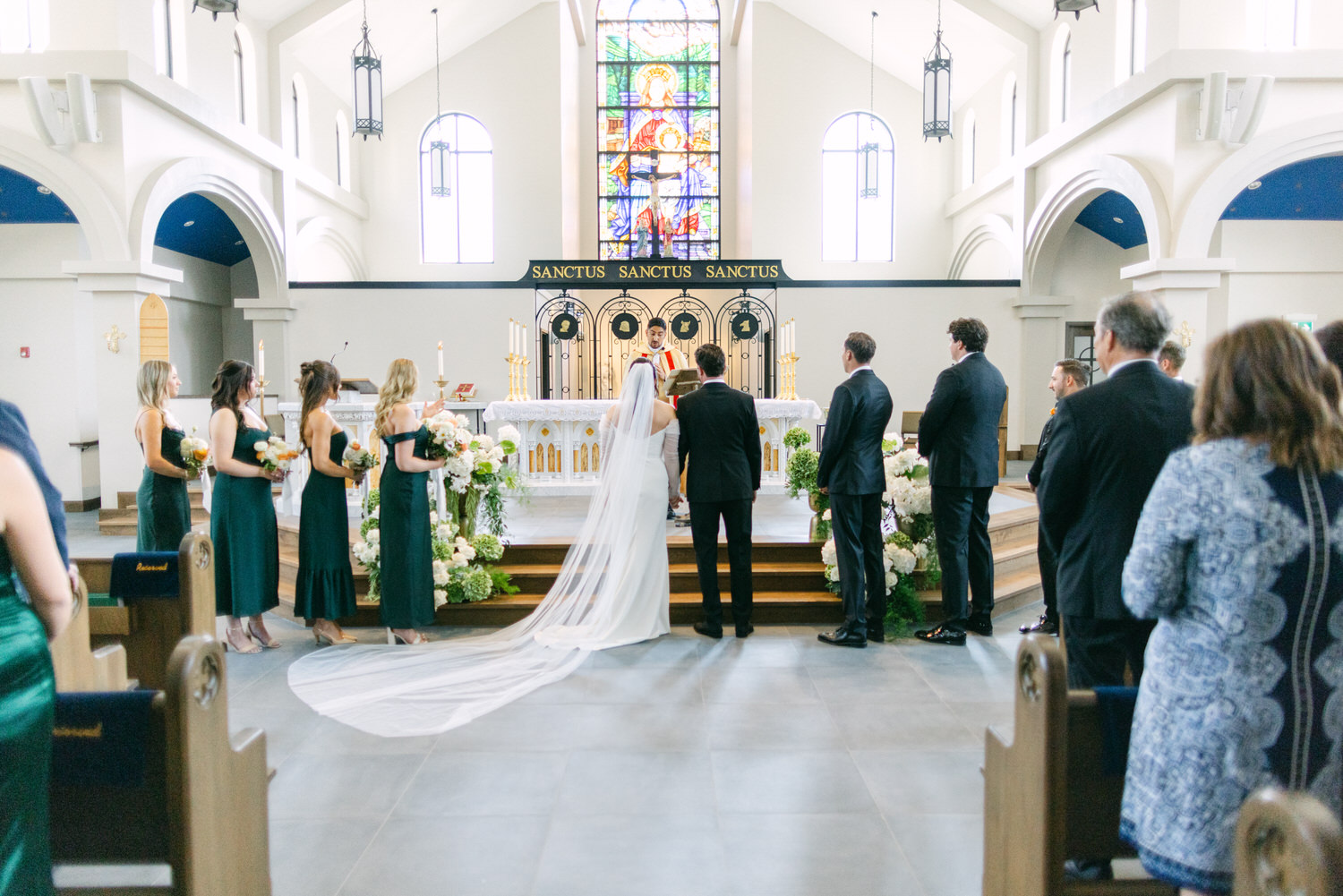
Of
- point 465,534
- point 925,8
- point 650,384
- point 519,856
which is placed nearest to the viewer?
point 519,856

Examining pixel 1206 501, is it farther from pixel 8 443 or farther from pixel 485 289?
pixel 485 289

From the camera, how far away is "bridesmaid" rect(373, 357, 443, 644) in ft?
15.4

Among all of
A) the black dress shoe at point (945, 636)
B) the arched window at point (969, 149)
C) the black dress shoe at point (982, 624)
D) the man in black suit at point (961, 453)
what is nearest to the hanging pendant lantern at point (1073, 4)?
the man in black suit at point (961, 453)

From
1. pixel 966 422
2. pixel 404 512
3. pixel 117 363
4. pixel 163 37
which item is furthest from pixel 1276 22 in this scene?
pixel 117 363

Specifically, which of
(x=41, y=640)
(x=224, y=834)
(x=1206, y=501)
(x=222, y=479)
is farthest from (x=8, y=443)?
(x=222, y=479)

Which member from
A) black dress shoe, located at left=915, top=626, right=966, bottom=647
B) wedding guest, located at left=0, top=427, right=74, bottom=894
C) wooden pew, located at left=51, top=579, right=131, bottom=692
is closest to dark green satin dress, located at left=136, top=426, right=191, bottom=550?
wooden pew, located at left=51, top=579, right=131, bottom=692

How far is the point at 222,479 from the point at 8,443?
11.1 ft

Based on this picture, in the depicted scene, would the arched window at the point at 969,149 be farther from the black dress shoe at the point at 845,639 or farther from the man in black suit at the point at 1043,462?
the black dress shoe at the point at 845,639

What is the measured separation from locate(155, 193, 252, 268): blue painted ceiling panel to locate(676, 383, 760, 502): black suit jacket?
31.0 ft

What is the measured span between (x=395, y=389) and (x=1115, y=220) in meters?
11.5

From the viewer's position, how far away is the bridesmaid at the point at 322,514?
15.4ft

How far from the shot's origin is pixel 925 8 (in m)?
13.5

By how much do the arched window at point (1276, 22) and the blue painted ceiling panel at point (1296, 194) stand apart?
129 cm

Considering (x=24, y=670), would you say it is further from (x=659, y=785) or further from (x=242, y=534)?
(x=242, y=534)
